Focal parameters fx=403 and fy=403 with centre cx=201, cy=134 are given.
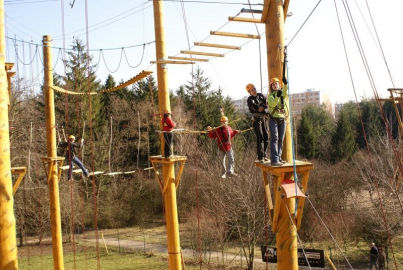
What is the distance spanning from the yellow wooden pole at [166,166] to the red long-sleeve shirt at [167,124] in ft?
0.43

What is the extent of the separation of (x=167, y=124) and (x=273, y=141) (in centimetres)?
269

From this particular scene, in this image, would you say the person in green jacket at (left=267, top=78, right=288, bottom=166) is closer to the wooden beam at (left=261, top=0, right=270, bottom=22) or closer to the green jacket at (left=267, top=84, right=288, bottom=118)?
the green jacket at (left=267, top=84, right=288, bottom=118)

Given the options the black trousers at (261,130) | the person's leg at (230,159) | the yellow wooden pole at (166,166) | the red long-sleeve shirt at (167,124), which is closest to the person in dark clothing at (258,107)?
the black trousers at (261,130)

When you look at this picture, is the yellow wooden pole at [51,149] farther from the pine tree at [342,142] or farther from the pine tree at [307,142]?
the pine tree at [342,142]

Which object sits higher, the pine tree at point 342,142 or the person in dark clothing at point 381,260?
the pine tree at point 342,142

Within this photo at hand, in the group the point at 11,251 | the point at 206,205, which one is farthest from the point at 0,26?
the point at 206,205

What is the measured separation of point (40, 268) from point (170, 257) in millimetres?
12694

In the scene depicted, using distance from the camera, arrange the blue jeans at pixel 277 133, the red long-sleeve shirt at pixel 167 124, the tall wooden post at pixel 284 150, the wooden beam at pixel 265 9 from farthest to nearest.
→ the red long-sleeve shirt at pixel 167 124 → the blue jeans at pixel 277 133 → the wooden beam at pixel 265 9 → the tall wooden post at pixel 284 150

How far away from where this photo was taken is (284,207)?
4008 mm

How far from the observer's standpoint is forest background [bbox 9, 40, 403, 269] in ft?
54.5

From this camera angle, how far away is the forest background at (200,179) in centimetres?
1661

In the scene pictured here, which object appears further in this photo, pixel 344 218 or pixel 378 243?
pixel 344 218

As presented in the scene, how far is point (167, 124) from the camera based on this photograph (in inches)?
262

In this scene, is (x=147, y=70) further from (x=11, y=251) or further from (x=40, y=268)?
(x=40, y=268)
